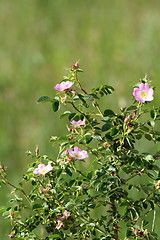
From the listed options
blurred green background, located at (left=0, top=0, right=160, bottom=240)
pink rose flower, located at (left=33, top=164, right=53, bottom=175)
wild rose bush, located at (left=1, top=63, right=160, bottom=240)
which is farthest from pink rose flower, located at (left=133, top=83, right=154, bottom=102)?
blurred green background, located at (left=0, top=0, right=160, bottom=240)

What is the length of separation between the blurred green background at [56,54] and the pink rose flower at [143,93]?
136 cm

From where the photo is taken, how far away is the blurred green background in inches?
132

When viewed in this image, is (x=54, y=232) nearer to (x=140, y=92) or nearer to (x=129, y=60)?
(x=140, y=92)

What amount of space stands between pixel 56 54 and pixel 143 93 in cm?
274

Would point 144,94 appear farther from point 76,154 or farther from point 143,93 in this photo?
point 76,154

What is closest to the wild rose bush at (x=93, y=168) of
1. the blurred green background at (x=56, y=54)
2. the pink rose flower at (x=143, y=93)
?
the pink rose flower at (x=143, y=93)

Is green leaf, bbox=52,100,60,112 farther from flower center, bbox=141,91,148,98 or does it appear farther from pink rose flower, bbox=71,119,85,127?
flower center, bbox=141,91,148,98

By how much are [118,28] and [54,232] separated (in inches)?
117

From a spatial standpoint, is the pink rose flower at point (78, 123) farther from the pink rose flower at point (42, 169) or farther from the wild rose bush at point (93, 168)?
the pink rose flower at point (42, 169)

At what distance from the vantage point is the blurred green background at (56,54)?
3.36 m

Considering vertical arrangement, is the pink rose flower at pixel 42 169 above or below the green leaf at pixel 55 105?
below

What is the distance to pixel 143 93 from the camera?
157cm

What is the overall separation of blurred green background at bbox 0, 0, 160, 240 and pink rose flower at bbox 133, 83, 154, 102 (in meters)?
1.36

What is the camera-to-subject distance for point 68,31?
4.58m
